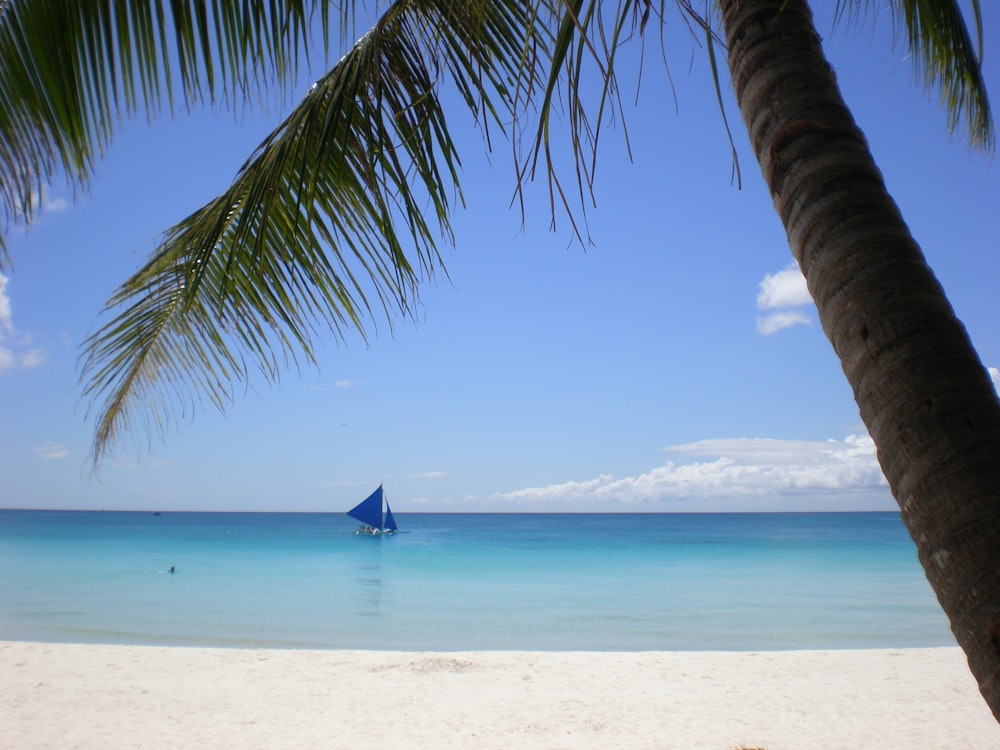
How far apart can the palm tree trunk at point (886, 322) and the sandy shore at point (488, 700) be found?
4.86 meters

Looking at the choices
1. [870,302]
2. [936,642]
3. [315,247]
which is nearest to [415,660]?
[315,247]

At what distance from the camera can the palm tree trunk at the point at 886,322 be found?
98 centimetres

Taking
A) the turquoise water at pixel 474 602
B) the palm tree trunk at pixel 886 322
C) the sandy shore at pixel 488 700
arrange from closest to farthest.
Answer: the palm tree trunk at pixel 886 322 → the sandy shore at pixel 488 700 → the turquoise water at pixel 474 602

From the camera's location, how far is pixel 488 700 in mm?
A: 6648

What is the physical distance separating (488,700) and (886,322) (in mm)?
6198

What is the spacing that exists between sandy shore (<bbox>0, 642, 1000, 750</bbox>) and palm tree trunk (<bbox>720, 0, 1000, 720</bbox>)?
4856mm

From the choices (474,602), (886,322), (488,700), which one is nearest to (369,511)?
(474,602)

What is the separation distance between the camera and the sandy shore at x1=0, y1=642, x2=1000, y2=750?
5.57 metres

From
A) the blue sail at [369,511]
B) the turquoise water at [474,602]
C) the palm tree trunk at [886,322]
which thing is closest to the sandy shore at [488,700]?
the turquoise water at [474,602]

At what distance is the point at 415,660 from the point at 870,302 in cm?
797

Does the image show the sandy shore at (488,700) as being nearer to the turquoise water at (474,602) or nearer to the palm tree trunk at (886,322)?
the turquoise water at (474,602)

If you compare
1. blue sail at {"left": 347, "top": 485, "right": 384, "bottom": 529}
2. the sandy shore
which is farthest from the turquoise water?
blue sail at {"left": 347, "top": 485, "right": 384, "bottom": 529}

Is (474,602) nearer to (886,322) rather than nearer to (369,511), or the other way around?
(886,322)

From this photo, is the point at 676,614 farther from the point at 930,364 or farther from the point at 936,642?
the point at 930,364
